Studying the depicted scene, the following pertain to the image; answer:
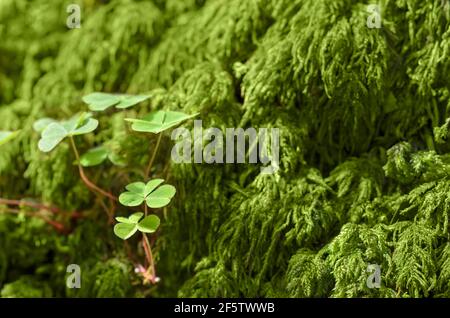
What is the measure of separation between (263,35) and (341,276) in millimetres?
791

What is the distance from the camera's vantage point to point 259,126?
1589 mm

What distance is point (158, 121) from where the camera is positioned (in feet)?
4.96

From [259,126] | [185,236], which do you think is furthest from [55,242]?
[259,126]

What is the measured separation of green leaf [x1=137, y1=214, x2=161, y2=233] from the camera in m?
1.42

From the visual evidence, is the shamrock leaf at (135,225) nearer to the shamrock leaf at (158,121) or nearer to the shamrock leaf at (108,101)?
the shamrock leaf at (158,121)

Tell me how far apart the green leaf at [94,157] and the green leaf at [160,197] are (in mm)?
281

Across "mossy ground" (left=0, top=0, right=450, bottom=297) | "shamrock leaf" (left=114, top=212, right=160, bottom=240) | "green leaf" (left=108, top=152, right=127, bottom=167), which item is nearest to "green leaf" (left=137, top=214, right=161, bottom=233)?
"shamrock leaf" (left=114, top=212, right=160, bottom=240)

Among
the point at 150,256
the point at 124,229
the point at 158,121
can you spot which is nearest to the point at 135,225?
the point at 124,229

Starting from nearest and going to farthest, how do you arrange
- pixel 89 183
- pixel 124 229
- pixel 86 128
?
pixel 124 229, pixel 86 128, pixel 89 183

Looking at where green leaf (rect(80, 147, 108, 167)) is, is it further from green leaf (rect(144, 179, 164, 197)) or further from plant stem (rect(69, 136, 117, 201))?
green leaf (rect(144, 179, 164, 197))

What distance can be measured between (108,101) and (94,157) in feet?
0.62

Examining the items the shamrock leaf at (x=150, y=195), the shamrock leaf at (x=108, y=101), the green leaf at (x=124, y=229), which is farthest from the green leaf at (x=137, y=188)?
the shamrock leaf at (x=108, y=101)

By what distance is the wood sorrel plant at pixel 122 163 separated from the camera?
144 cm

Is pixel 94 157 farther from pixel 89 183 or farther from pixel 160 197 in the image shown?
pixel 160 197
